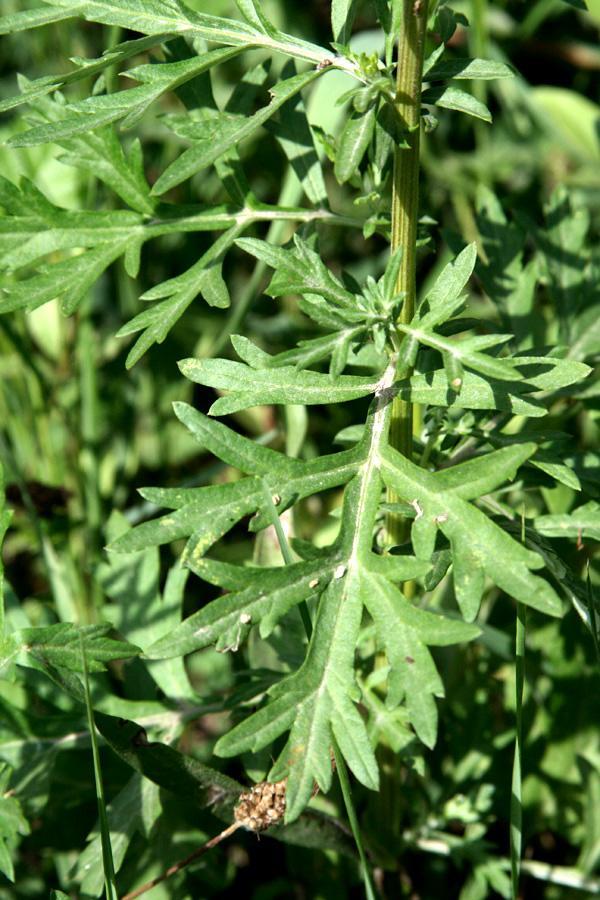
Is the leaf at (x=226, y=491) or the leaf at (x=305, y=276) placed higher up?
the leaf at (x=305, y=276)

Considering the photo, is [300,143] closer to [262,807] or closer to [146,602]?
[146,602]

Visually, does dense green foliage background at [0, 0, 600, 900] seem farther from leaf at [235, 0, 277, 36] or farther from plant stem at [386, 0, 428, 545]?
leaf at [235, 0, 277, 36]

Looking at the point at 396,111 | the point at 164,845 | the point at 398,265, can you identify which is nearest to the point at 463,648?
the point at 164,845

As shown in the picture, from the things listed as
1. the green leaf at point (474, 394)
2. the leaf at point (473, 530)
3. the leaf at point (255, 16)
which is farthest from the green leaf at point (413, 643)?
the leaf at point (255, 16)

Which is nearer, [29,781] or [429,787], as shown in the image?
[29,781]

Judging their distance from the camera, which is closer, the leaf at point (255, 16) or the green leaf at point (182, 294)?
the leaf at point (255, 16)

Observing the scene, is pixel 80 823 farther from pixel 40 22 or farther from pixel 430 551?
pixel 40 22

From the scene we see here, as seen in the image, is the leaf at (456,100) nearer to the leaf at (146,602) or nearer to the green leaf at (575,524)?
the green leaf at (575,524)
